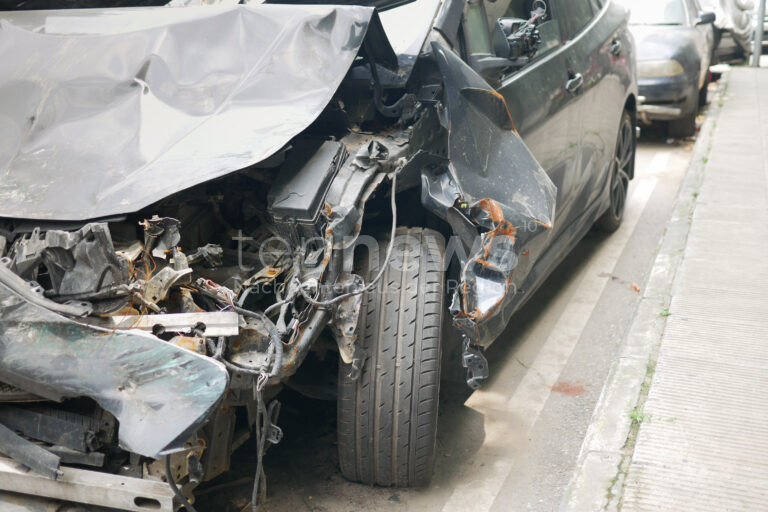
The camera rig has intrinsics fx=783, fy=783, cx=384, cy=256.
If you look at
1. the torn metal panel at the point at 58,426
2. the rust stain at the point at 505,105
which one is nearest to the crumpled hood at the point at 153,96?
the rust stain at the point at 505,105

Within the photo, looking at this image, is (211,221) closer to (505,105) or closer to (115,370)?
(115,370)

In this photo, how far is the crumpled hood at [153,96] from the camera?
109 inches

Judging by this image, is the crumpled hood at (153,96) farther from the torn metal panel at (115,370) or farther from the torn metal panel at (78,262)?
the torn metal panel at (115,370)

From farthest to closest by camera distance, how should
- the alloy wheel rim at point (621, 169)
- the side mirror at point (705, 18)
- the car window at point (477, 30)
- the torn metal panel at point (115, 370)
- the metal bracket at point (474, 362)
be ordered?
the side mirror at point (705, 18)
the alloy wheel rim at point (621, 169)
the car window at point (477, 30)
the metal bracket at point (474, 362)
the torn metal panel at point (115, 370)

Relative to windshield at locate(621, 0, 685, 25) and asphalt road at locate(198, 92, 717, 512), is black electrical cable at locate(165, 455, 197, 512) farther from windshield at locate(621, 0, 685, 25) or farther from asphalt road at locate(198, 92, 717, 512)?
windshield at locate(621, 0, 685, 25)

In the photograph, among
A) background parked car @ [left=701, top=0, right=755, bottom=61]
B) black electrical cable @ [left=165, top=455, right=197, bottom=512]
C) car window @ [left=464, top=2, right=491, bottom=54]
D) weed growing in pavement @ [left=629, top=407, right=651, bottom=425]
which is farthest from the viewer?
background parked car @ [left=701, top=0, right=755, bottom=61]

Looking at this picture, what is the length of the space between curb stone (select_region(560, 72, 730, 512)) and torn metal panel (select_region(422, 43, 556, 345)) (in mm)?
654

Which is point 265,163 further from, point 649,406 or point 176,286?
point 649,406

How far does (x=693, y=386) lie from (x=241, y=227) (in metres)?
2.25

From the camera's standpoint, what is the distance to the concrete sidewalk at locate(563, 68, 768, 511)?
3.06 meters

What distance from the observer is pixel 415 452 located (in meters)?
3.08

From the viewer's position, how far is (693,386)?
374 cm

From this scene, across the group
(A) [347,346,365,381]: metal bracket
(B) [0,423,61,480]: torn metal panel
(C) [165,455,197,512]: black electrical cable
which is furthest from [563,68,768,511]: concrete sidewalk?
(B) [0,423,61,480]: torn metal panel

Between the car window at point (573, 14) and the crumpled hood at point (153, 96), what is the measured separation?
184 cm
